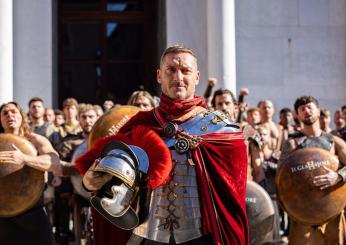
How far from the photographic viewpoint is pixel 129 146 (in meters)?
3.19

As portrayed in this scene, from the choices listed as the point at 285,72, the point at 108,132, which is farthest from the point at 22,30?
the point at 108,132

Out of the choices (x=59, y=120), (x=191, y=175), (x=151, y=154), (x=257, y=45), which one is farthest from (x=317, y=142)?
(x=257, y=45)

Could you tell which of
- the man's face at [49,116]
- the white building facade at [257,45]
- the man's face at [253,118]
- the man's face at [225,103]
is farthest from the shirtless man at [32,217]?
the white building facade at [257,45]

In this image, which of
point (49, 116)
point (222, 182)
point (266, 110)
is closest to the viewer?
point (222, 182)

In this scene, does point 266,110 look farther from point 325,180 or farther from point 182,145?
point 182,145

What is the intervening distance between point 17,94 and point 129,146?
7813 millimetres

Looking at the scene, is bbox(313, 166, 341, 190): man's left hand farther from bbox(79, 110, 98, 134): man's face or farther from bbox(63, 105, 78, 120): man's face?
bbox(63, 105, 78, 120): man's face

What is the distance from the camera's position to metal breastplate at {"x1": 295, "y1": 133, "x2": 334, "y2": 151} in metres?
6.05

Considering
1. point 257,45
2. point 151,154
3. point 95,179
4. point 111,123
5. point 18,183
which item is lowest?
point 18,183

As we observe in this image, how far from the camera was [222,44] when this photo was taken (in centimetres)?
1029

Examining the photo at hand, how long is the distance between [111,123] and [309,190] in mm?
1732

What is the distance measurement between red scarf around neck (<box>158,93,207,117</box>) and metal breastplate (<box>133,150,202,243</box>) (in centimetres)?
21

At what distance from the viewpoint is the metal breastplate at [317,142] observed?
238 inches

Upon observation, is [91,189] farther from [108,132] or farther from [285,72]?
[285,72]
